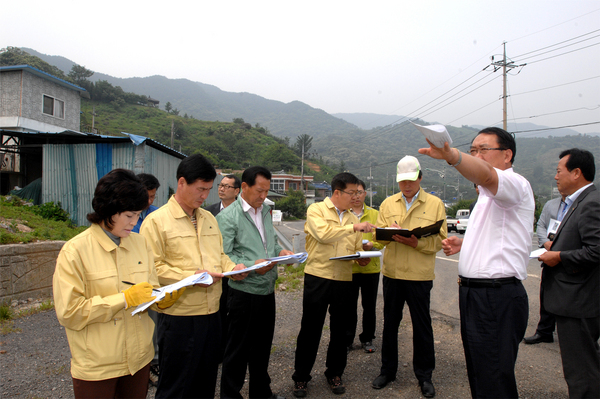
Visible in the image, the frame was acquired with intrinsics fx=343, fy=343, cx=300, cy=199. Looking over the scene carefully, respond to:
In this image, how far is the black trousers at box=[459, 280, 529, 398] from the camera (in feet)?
6.97

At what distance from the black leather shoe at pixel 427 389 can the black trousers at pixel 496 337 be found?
104 cm

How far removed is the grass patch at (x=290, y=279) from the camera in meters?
6.94

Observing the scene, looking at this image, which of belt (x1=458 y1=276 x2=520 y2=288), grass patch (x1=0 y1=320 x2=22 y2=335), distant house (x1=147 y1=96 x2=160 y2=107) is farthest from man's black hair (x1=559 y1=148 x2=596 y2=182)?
distant house (x1=147 y1=96 x2=160 y2=107)

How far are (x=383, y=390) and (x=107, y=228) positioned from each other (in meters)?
2.86

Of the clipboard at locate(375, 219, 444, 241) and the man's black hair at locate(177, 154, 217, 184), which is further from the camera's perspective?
the clipboard at locate(375, 219, 444, 241)

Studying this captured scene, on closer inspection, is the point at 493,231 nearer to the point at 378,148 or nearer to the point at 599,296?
the point at 599,296

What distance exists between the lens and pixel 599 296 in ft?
8.41

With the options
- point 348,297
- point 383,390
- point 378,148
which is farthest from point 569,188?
point 378,148

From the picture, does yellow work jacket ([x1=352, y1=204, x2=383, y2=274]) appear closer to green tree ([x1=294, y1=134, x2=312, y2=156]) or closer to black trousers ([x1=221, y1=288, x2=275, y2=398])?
black trousers ([x1=221, y1=288, x2=275, y2=398])

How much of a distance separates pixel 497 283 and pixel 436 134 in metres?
1.16

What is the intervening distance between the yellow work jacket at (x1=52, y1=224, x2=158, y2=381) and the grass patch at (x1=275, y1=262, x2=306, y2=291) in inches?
195

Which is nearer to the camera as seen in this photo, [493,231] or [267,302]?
[493,231]

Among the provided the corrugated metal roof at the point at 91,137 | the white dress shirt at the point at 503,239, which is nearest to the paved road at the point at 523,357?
the white dress shirt at the point at 503,239

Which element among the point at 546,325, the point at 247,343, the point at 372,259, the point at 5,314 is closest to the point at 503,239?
the point at 247,343
